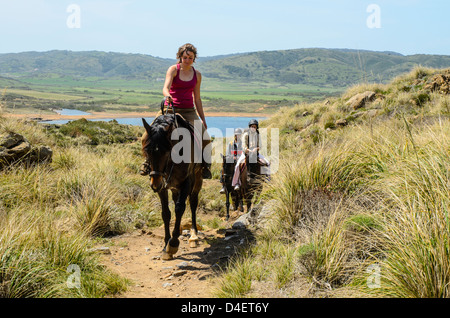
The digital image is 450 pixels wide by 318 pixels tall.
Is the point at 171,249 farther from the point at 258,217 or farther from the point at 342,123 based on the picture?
the point at 342,123

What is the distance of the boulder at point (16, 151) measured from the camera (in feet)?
28.1

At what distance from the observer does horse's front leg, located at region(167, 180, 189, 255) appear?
6250 millimetres

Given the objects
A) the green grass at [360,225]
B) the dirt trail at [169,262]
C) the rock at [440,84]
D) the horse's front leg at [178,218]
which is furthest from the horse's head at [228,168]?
the rock at [440,84]

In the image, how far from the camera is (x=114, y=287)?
4.48 metres

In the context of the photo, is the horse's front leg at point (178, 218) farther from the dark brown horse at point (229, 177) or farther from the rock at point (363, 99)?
the rock at point (363, 99)

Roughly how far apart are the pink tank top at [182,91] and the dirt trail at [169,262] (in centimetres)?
272

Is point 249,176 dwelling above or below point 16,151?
below

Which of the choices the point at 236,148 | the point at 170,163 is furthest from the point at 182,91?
the point at 236,148

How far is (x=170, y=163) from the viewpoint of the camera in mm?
6145

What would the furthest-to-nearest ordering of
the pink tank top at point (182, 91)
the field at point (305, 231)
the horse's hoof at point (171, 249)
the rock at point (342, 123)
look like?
the rock at point (342, 123)
the pink tank top at point (182, 91)
the horse's hoof at point (171, 249)
the field at point (305, 231)

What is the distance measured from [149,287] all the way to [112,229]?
2739mm

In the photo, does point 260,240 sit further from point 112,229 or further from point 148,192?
point 148,192

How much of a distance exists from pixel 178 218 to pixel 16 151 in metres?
5.08
